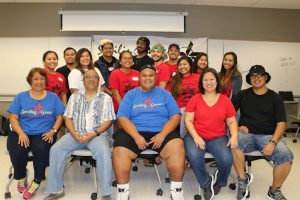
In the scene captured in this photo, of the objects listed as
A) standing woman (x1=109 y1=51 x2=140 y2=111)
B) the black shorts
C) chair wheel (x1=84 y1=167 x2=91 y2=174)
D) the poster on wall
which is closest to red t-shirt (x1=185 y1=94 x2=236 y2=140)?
the black shorts

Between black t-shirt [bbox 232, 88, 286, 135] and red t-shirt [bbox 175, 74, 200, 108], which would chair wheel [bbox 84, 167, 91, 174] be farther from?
black t-shirt [bbox 232, 88, 286, 135]

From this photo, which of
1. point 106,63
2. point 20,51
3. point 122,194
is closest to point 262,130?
point 122,194

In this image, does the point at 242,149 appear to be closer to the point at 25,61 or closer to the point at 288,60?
the point at 288,60

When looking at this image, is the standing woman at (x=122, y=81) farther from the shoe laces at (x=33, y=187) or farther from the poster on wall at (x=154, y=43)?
the poster on wall at (x=154, y=43)

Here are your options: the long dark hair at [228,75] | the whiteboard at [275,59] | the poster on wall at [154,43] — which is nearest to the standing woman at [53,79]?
the long dark hair at [228,75]

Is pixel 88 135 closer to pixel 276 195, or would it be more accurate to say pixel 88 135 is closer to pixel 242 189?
pixel 242 189

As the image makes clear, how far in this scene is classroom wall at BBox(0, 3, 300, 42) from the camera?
6.38 metres

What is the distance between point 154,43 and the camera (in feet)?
21.1

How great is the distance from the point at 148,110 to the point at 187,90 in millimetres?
652

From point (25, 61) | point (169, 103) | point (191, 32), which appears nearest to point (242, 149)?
point (169, 103)

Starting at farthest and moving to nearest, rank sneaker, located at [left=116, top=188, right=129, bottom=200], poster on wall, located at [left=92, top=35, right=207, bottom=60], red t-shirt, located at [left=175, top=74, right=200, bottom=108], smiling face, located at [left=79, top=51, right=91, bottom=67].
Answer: poster on wall, located at [left=92, top=35, right=207, bottom=60]
smiling face, located at [left=79, top=51, right=91, bottom=67]
red t-shirt, located at [left=175, top=74, right=200, bottom=108]
sneaker, located at [left=116, top=188, right=129, bottom=200]

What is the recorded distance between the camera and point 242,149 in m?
2.88

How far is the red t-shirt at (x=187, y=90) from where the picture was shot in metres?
3.40

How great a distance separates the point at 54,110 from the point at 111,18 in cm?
359
